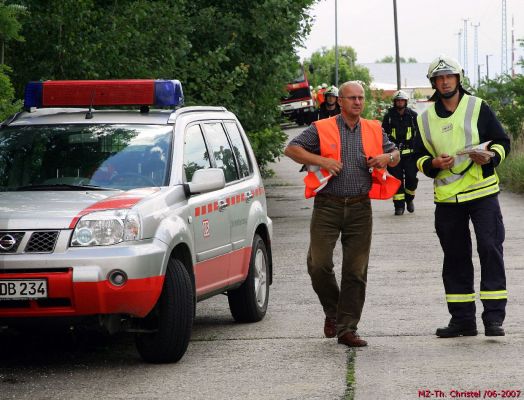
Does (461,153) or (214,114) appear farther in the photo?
(214,114)

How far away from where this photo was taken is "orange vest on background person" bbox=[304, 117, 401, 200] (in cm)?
916

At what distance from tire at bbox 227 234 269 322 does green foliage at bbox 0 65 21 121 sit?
2.58 m

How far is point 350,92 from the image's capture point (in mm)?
9227

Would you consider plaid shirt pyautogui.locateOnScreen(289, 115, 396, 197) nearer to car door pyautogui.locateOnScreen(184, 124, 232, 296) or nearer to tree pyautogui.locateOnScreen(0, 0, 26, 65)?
car door pyautogui.locateOnScreen(184, 124, 232, 296)

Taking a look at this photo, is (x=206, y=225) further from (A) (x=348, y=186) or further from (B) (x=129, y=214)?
(B) (x=129, y=214)

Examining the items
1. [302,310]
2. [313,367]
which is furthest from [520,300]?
[313,367]

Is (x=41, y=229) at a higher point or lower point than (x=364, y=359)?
higher

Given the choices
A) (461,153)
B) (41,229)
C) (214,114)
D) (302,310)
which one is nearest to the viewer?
(41,229)

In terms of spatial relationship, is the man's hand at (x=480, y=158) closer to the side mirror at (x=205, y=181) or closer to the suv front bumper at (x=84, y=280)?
the side mirror at (x=205, y=181)

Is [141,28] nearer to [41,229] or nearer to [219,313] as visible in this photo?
[219,313]

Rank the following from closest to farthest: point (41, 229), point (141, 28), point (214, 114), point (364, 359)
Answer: point (41, 229) → point (364, 359) → point (214, 114) → point (141, 28)

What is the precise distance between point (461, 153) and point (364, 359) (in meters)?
1.66

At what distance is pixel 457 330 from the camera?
9.34 m

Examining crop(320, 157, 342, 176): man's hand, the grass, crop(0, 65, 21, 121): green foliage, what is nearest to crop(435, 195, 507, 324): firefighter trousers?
crop(320, 157, 342, 176): man's hand
